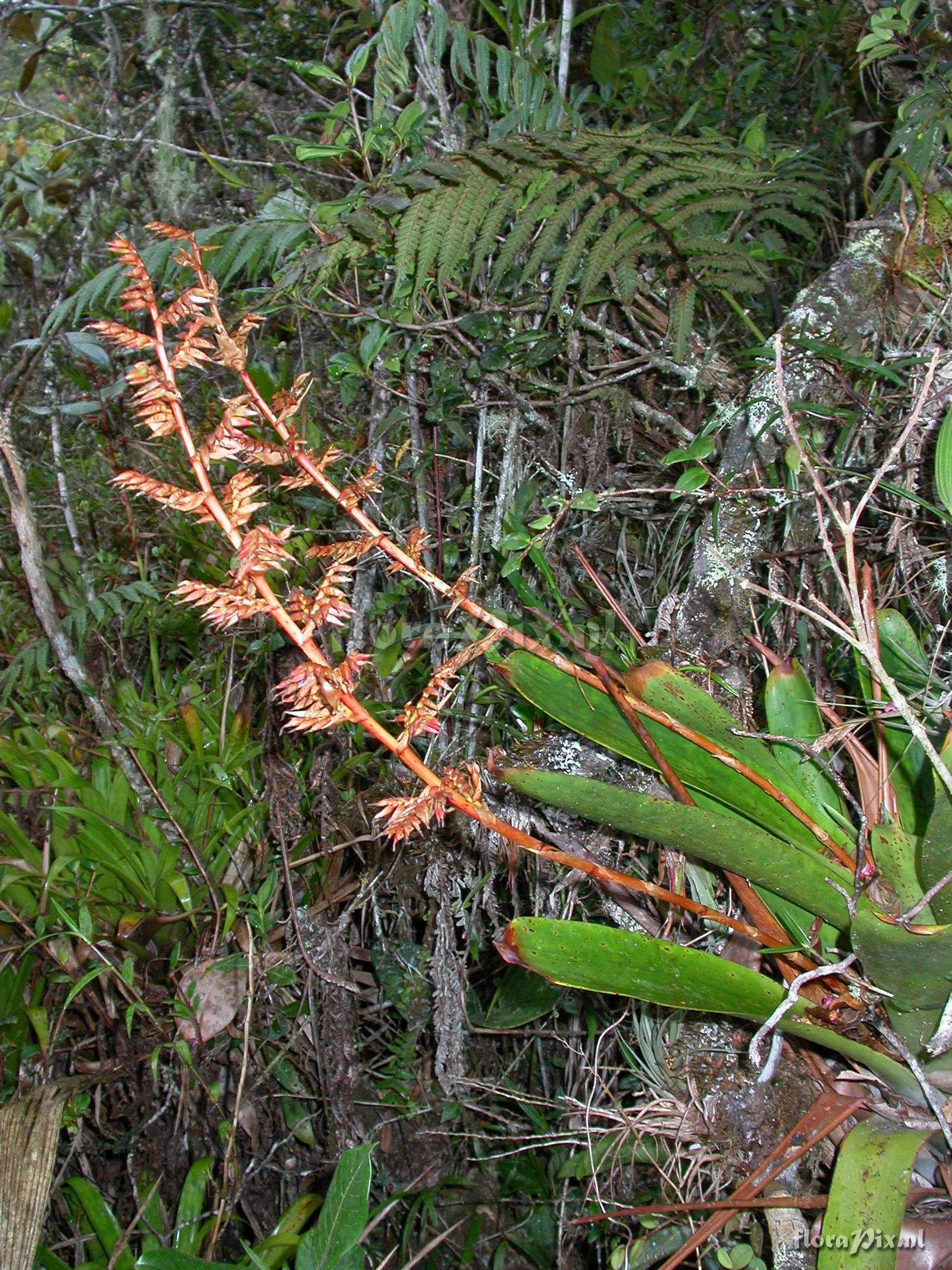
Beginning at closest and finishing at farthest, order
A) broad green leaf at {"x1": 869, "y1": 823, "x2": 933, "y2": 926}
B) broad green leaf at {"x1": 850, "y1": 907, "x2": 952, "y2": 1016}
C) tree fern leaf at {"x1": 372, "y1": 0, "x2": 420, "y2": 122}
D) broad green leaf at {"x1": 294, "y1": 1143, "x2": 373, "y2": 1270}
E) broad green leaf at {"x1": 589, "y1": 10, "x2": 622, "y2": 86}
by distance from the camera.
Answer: broad green leaf at {"x1": 850, "y1": 907, "x2": 952, "y2": 1016} < broad green leaf at {"x1": 869, "y1": 823, "x2": 933, "y2": 926} < broad green leaf at {"x1": 294, "y1": 1143, "x2": 373, "y2": 1270} < tree fern leaf at {"x1": 372, "y1": 0, "x2": 420, "y2": 122} < broad green leaf at {"x1": 589, "y1": 10, "x2": 622, "y2": 86}

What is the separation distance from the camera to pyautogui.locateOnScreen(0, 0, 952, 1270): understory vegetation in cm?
80

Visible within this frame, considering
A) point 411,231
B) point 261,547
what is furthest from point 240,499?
point 411,231

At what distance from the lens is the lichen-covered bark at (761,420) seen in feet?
3.61

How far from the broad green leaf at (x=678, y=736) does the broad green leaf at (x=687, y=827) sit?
0.26ft

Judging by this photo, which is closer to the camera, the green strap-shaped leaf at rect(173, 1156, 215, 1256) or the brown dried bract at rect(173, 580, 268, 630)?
the brown dried bract at rect(173, 580, 268, 630)

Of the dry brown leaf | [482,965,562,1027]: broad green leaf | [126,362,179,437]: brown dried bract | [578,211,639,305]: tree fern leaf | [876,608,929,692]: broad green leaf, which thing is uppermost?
[578,211,639,305]: tree fern leaf

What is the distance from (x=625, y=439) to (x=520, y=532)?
37 centimetres

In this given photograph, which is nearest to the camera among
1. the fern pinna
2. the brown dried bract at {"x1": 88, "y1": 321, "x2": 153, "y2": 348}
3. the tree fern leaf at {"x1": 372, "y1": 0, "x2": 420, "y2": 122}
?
the brown dried bract at {"x1": 88, "y1": 321, "x2": 153, "y2": 348}

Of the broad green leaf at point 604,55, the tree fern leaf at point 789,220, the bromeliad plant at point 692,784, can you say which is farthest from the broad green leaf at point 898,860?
the broad green leaf at point 604,55

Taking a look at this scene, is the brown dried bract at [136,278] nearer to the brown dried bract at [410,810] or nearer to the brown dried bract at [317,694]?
the brown dried bract at [317,694]

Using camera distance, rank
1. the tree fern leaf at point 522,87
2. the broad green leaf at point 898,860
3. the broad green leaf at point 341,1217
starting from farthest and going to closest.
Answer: the tree fern leaf at point 522,87 < the broad green leaf at point 341,1217 < the broad green leaf at point 898,860

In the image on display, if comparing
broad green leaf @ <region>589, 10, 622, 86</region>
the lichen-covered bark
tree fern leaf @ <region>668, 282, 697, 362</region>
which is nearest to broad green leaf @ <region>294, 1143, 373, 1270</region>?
the lichen-covered bark

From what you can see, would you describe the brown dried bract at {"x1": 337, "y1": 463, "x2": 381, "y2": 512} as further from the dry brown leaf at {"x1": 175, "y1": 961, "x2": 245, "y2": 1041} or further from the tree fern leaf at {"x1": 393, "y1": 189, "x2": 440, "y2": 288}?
the dry brown leaf at {"x1": 175, "y1": 961, "x2": 245, "y2": 1041}

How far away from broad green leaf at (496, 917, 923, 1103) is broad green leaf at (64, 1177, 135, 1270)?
44.7 inches
